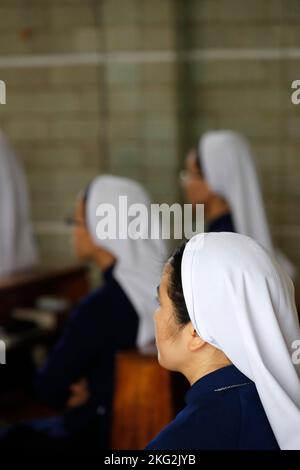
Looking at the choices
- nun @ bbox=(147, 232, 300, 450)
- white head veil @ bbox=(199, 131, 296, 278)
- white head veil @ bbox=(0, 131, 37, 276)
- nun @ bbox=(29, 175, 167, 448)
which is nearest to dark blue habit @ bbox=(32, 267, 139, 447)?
nun @ bbox=(29, 175, 167, 448)

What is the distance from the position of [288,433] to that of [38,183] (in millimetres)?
4747

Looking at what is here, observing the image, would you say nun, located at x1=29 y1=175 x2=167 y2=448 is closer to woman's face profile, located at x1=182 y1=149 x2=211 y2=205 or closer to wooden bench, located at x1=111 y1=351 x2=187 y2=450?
wooden bench, located at x1=111 y1=351 x2=187 y2=450

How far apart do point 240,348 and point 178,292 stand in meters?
0.20

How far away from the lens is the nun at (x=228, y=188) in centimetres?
409

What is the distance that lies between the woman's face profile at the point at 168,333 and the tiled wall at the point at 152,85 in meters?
3.84

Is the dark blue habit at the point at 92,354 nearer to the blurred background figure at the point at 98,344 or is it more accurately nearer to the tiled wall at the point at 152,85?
the blurred background figure at the point at 98,344

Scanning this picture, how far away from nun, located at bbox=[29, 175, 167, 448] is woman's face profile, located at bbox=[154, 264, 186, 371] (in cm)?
102

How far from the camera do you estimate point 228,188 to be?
416 cm

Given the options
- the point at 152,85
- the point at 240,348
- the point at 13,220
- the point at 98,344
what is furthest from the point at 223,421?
the point at 152,85

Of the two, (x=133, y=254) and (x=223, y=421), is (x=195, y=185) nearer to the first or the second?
(x=133, y=254)

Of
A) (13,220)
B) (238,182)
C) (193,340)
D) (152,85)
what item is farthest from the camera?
(152,85)
